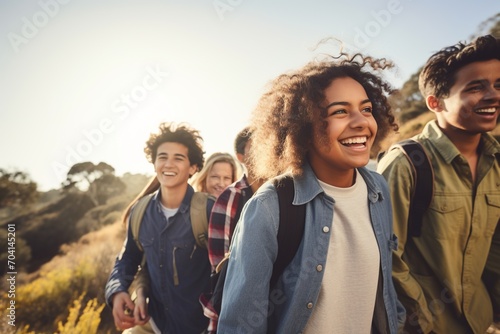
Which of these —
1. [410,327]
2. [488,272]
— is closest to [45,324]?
[410,327]

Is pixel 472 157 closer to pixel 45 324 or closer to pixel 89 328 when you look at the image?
pixel 89 328

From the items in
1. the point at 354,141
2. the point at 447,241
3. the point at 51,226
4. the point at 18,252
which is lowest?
the point at 18,252

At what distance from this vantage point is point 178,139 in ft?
9.91

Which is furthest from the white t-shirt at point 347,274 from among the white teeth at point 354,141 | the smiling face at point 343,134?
the white teeth at point 354,141

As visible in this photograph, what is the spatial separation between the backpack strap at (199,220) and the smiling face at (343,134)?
141 cm

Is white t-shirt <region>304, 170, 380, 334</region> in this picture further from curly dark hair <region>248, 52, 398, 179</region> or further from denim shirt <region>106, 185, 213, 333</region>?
denim shirt <region>106, 185, 213, 333</region>

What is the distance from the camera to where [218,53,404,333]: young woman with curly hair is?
124 cm

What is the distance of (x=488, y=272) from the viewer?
226 centimetres

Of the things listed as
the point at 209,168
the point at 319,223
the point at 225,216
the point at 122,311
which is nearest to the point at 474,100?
the point at 319,223

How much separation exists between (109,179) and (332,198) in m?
17.4

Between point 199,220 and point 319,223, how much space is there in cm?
150

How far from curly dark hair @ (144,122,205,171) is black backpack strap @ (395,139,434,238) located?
2137 millimetres

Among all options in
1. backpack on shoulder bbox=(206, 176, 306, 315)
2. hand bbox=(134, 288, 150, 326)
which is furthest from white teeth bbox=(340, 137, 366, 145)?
hand bbox=(134, 288, 150, 326)

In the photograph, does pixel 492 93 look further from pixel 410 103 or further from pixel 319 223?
pixel 410 103
